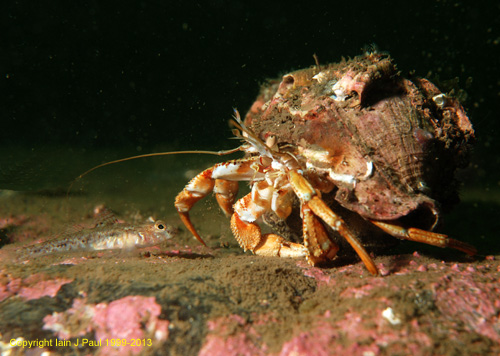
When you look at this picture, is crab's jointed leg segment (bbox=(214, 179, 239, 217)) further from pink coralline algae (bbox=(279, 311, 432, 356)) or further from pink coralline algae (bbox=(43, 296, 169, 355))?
pink coralline algae (bbox=(279, 311, 432, 356))

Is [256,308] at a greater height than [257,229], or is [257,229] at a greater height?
[257,229]

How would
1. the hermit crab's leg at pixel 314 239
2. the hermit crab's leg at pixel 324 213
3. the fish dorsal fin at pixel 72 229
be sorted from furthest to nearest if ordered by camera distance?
the fish dorsal fin at pixel 72 229 < the hermit crab's leg at pixel 314 239 < the hermit crab's leg at pixel 324 213

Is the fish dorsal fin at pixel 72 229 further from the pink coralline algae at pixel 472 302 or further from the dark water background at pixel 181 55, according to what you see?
the dark water background at pixel 181 55

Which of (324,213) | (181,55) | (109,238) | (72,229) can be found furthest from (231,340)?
(181,55)

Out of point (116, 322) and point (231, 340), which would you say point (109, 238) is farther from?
point (231, 340)

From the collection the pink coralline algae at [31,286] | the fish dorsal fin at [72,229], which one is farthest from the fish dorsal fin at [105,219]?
the pink coralline algae at [31,286]

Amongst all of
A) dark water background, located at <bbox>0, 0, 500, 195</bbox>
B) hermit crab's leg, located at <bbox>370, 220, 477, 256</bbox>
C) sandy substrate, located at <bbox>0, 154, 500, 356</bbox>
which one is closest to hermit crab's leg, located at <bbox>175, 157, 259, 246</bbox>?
sandy substrate, located at <bbox>0, 154, 500, 356</bbox>

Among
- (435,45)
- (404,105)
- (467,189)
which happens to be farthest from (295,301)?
(435,45)
